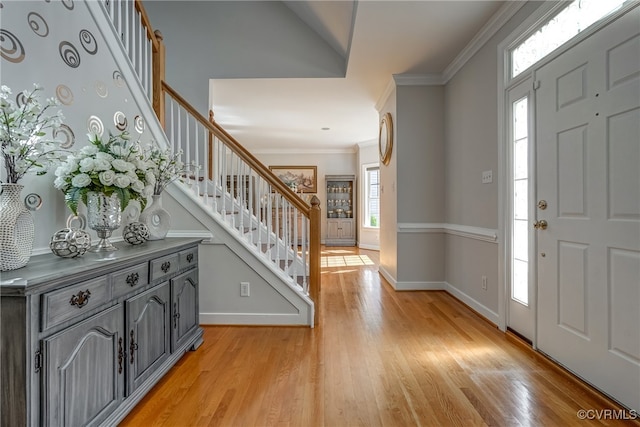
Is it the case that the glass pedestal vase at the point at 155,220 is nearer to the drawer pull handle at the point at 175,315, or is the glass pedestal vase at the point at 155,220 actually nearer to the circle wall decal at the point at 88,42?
the drawer pull handle at the point at 175,315

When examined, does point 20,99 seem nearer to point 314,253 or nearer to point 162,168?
point 162,168

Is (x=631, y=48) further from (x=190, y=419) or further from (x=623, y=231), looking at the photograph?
(x=190, y=419)

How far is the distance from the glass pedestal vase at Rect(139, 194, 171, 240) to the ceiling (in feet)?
7.31

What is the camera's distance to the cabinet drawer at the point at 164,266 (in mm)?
1841

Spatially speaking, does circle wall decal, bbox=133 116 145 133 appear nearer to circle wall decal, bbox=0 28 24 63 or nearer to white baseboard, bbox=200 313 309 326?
circle wall decal, bbox=0 28 24 63

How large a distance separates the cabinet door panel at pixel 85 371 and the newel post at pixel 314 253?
156 cm

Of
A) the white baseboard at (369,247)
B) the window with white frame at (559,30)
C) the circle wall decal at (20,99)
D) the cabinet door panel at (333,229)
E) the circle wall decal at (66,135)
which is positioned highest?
the window with white frame at (559,30)

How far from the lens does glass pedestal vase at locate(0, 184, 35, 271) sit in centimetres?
118

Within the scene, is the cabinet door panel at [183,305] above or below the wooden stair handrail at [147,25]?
below

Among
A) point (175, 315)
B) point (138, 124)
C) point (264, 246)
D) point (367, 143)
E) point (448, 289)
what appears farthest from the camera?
point (367, 143)

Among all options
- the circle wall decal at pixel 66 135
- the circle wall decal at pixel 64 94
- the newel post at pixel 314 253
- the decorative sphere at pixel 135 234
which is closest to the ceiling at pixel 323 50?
the newel post at pixel 314 253

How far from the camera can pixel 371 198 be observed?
320 inches

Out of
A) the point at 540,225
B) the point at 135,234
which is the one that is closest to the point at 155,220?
the point at 135,234

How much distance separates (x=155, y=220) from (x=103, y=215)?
0.61 metres
